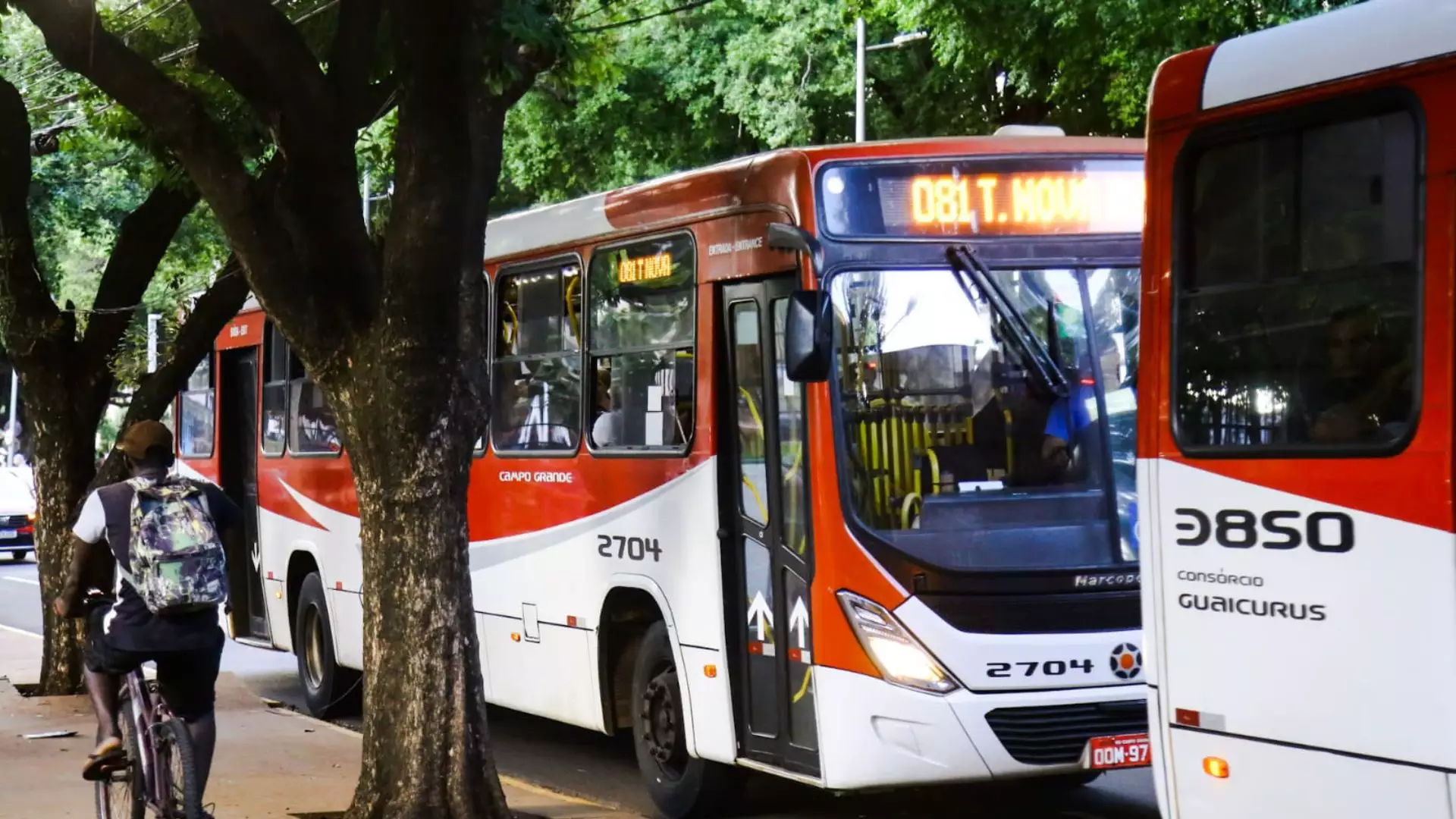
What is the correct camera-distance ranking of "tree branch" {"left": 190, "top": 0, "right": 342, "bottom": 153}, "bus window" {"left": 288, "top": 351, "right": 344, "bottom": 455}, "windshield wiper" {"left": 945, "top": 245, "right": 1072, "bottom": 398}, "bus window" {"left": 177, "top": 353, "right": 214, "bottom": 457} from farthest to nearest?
"bus window" {"left": 177, "top": 353, "right": 214, "bottom": 457}
"bus window" {"left": 288, "top": 351, "right": 344, "bottom": 455}
"tree branch" {"left": 190, "top": 0, "right": 342, "bottom": 153}
"windshield wiper" {"left": 945, "top": 245, "right": 1072, "bottom": 398}

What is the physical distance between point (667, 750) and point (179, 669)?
8.68ft

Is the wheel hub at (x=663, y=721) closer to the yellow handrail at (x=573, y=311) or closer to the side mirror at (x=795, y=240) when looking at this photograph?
the yellow handrail at (x=573, y=311)

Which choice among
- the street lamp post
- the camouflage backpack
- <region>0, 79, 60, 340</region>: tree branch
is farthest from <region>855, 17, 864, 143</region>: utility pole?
the camouflage backpack

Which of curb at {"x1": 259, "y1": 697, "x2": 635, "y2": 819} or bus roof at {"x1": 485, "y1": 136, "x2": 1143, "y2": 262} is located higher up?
bus roof at {"x1": 485, "y1": 136, "x2": 1143, "y2": 262}

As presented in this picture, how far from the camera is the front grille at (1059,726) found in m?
7.73

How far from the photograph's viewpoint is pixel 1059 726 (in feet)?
25.6

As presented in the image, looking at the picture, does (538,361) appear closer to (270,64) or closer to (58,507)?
Answer: (270,64)

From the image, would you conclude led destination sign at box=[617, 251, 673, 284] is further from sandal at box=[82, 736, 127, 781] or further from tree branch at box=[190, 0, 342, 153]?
sandal at box=[82, 736, 127, 781]

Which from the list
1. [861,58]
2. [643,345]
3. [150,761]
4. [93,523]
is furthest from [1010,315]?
[861,58]

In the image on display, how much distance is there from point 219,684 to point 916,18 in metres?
9.04

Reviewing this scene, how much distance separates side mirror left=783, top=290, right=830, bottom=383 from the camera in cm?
766

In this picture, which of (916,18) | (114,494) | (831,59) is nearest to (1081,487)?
(114,494)

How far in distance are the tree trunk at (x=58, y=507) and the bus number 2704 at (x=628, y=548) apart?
5746 mm

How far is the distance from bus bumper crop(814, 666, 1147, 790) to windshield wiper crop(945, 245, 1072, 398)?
4.14 ft
